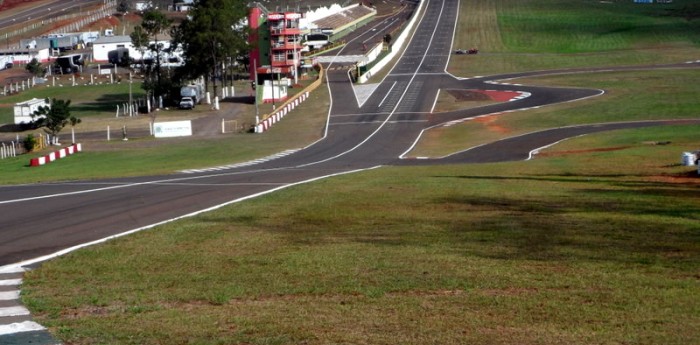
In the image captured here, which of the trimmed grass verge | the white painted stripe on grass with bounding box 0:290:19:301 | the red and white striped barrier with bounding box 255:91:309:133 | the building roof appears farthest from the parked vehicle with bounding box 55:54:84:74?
the white painted stripe on grass with bounding box 0:290:19:301

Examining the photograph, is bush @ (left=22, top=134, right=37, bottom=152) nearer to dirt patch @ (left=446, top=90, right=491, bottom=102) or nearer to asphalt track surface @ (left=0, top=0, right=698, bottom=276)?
asphalt track surface @ (left=0, top=0, right=698, bottom=276)

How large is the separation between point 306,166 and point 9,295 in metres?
38.1

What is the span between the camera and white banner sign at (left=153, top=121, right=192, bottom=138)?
3157 inches

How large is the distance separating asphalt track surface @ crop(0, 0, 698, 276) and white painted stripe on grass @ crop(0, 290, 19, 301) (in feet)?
11.6

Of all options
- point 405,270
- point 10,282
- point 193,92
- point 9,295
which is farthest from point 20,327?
point 193,92

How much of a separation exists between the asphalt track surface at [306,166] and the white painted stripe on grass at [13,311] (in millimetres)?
5016

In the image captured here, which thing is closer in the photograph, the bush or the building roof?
the bush

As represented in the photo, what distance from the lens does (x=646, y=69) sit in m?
110

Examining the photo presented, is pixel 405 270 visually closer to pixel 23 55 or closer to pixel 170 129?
pixel 170 129

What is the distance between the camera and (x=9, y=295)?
53.7 ft

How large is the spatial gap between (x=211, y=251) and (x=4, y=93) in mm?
109012

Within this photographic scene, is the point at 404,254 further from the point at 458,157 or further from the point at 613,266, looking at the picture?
the point at 458,157

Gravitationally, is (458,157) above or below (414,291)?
below

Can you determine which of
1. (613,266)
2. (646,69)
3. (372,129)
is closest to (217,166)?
(372,129)
